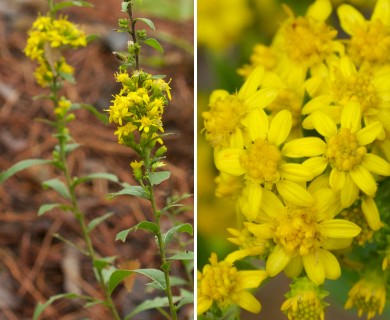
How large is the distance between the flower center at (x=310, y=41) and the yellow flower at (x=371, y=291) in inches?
8.8

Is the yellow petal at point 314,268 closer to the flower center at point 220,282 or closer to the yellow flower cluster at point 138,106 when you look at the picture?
the flower center at point 220,282

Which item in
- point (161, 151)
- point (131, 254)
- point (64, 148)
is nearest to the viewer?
point (161, 151)

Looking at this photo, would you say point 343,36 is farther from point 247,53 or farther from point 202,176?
point 202,176

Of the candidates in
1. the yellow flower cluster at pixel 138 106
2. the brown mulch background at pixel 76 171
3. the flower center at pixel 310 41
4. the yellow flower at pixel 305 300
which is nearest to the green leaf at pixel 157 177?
the yellow flower cluster at pixel 138 106

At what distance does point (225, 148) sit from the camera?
76 cm

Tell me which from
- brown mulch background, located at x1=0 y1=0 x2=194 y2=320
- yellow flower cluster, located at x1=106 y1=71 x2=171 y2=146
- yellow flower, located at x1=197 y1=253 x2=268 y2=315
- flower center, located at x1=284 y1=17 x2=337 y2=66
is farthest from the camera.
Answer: brown mulch background, located at x1=0 y1=0 x2=194 y2=320

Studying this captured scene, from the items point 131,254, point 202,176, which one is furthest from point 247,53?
point 131,254

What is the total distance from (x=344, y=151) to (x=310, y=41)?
7.0 inches

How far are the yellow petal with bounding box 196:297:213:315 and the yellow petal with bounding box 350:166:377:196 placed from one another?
163 mm

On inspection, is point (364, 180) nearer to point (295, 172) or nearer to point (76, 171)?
point (295, 172)

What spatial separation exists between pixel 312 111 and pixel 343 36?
396 millimetres

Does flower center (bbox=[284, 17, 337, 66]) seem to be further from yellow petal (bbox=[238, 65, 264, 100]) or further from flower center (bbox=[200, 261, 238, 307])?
flower center (bbox=[200, 261, 238, 307])

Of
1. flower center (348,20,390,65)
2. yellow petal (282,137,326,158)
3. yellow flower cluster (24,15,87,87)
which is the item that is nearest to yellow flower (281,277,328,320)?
yellow petal (282,137,326,158)

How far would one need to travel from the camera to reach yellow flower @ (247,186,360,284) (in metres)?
0.69
